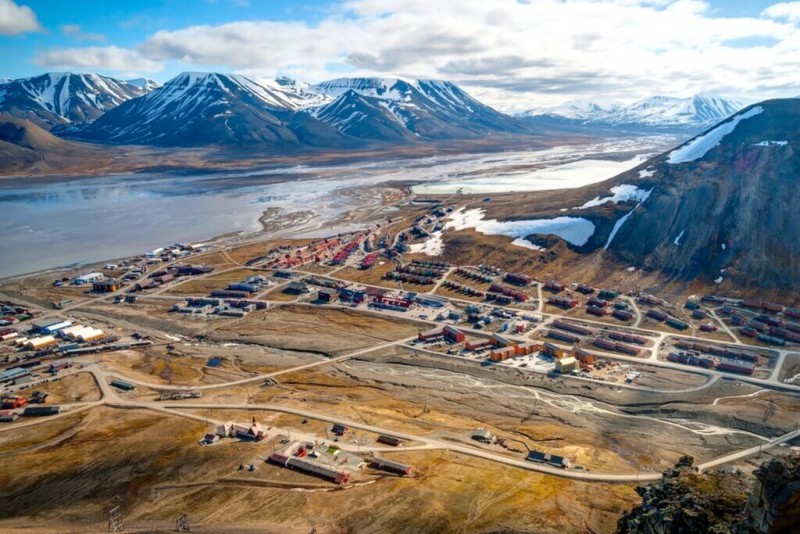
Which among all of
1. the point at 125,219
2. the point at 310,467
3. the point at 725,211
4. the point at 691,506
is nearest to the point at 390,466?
the point at 310,467

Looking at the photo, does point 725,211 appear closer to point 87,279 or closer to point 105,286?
point 105,286

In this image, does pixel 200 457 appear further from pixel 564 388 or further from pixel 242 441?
pixel 564 388

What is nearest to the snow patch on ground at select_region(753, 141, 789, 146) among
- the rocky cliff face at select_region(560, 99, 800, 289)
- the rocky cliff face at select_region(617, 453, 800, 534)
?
the rocky cliff face at select_region(560, 99, 800, 289)

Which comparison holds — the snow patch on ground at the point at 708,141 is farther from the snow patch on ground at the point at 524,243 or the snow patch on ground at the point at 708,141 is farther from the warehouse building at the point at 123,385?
the warehouse building at the point at 123,385

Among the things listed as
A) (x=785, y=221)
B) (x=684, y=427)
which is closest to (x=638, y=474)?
(x=684, y=427)

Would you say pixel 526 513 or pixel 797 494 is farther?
pixel 526 513

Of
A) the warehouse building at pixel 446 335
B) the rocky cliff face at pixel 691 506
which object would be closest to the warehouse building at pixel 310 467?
the rocky cliff face at pixel 691 506
